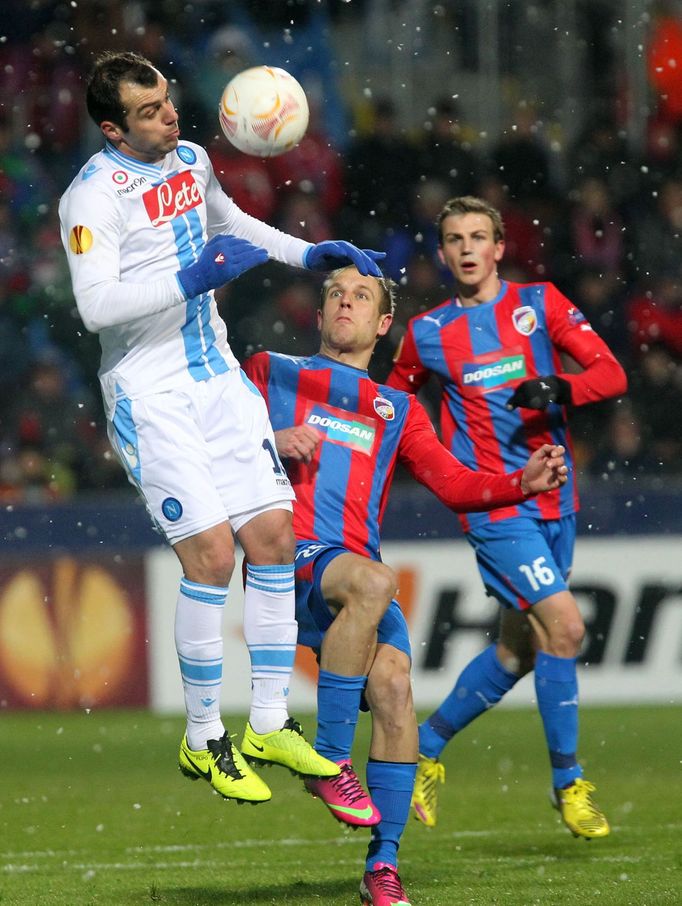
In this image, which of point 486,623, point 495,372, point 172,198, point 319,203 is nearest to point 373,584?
point 172,198

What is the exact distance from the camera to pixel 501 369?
648 centimetres

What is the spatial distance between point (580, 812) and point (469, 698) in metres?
0.78

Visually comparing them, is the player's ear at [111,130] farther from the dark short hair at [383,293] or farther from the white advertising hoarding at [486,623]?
the white advertising hoarding at [486,623]

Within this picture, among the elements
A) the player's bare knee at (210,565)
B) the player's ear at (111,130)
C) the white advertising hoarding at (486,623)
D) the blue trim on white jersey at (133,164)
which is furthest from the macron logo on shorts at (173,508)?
the white advertising hoarding at (486,623)

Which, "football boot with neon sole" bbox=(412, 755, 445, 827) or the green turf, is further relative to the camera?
"football boot with neon sole" bbox=(412, 755, 445, 827)

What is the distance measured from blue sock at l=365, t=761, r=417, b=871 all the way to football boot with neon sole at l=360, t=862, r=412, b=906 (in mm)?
67

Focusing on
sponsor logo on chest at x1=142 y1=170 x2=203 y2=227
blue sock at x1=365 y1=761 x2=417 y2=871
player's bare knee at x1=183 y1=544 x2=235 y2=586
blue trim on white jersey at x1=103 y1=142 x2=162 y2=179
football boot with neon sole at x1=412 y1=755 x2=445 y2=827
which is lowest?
football boot with neon sole at x1=412 y1=755 x2=445 y2=827

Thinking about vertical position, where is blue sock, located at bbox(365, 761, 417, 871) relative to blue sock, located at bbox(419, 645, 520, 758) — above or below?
above

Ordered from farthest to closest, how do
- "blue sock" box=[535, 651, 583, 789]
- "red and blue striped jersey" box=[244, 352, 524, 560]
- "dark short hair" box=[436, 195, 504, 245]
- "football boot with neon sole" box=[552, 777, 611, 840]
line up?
"dark short hair" box=[436, 195, 504, 245] → "blue sock" box=[535, 651, 583, 789] → "football boot with neon sole" box=[552, 777, 611, 840] → "red and blue striped jersey" box=[244, 352, 524, 560]

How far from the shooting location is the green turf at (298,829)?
5.36 meters

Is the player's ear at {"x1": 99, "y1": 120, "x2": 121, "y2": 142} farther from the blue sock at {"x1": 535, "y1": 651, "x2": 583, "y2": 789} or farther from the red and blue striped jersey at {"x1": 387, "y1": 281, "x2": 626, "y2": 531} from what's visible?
the blue sock at {"x1": 535, "y1": 651, "x2": 583, "y2": 789}

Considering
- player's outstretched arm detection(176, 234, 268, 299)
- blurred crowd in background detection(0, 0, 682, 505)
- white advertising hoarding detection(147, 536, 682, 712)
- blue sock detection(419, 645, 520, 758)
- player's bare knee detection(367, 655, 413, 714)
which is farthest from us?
blurred crowd in background detection(0, 0, 682, 505)

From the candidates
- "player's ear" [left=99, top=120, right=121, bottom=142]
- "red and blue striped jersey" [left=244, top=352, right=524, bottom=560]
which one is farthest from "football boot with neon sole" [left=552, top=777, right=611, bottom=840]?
"player's ear" [left=99, top=120, right=121, bottom=142]

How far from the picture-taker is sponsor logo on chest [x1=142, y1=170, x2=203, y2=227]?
4840mm
